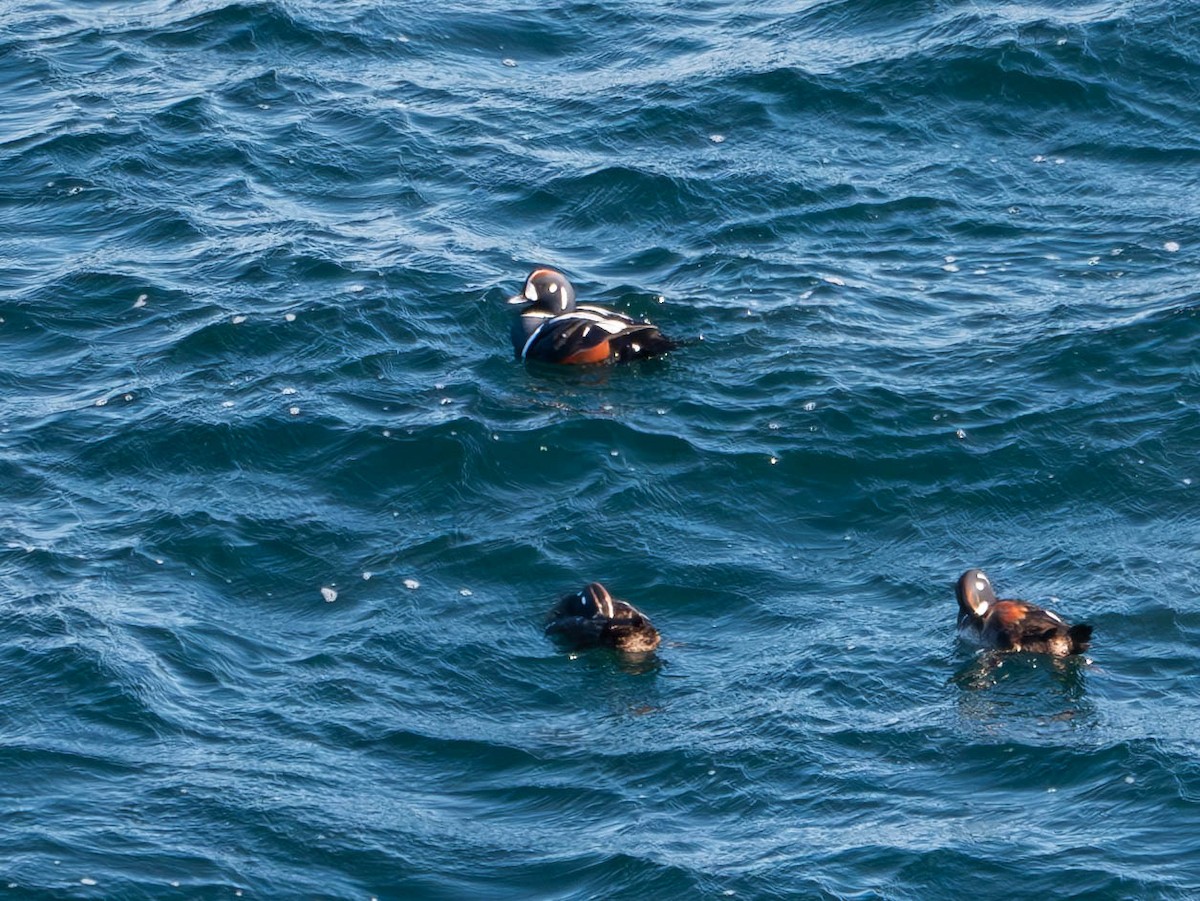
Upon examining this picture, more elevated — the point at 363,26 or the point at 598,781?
the point at 363,26

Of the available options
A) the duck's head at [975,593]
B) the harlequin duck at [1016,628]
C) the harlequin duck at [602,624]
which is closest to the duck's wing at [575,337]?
the harlequin duck at [602,624]

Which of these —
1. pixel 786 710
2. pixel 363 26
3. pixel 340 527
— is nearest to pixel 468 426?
pixel 340 527

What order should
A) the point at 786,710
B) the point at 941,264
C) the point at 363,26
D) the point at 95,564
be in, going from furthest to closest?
the point at 363,26
the point at 941,264
the point at 95,564
the point at 786,710

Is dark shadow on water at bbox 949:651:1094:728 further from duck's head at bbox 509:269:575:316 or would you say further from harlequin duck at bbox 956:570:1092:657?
duck's head at bbox 509:269:575:316

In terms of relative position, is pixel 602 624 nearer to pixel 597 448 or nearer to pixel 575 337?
pixel 597 448

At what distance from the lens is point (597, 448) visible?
59.3 feet

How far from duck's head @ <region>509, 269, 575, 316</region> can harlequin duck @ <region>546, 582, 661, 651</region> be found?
15.8ft

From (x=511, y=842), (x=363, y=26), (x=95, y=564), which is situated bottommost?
(x=511, y=842)

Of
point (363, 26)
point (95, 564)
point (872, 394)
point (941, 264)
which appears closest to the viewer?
point (95, 564)

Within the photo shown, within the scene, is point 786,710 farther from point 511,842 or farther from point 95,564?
point 95,564

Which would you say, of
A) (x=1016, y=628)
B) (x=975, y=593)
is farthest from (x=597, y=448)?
(x=1016, y=628)

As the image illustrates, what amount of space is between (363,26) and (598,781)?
50.4ft

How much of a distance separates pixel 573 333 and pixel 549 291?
782 millimetres

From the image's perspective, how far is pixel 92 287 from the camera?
21078 millimetres
